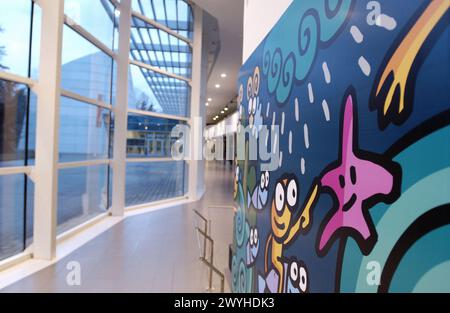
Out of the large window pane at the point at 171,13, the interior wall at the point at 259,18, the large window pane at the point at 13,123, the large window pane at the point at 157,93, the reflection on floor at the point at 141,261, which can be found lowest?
the reflection on floor at the point at 141,261

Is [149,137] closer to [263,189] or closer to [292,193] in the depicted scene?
[263,189]

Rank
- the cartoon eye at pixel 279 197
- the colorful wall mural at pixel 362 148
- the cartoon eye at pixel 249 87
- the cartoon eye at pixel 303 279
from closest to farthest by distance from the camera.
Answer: the colorful wall mural at pixel 362 148 < the cartoon eye at pixel 303 279 < the cartoon eye at pixel 279 197 < the cartoon eye at pixel 249 87

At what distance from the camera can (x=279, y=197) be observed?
72.9 inches

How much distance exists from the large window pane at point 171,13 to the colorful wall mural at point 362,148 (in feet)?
21.8

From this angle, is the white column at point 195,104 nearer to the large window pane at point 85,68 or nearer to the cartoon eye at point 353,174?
the large window pane at point 85,68

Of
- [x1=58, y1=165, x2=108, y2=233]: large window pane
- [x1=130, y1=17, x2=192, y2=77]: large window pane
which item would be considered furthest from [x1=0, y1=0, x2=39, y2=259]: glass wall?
[x1=130, y1=17, x2=192, y2=77]: large window pane

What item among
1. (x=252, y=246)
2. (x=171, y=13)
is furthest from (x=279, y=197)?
(x=171, y=13)

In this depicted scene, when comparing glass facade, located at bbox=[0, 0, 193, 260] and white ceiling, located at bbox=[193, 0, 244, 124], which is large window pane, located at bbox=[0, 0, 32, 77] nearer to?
glass facade, located at bbox=[0, 0, 193, 260]

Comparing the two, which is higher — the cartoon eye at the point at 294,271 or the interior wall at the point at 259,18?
the interior wall at the point at 259,18

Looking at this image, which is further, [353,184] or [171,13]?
[171,13]

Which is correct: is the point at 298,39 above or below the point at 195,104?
below

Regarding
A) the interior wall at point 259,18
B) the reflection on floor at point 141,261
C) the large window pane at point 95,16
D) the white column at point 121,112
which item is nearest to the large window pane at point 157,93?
the white column at point 121,112

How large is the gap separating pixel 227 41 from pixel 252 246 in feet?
29.3

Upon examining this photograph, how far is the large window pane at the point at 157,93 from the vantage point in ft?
24.1
